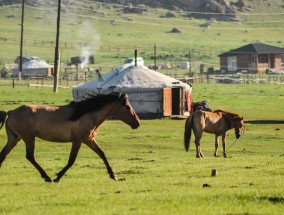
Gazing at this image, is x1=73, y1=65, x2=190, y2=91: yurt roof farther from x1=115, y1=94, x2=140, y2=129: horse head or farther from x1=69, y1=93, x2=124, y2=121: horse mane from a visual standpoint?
x1=69, y1=93, x2=124, y2=121: horse mane

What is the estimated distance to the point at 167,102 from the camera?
46.6 meters

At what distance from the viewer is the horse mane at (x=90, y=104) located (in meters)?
17.2

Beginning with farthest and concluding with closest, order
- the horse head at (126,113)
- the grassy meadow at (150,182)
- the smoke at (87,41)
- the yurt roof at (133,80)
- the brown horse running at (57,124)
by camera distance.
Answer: the smoke at (87,41)
the yurt roof at (133,80)
the horse head at (126,113)
the brown horse running at (57,124)
the grassy meadow at (150,182)

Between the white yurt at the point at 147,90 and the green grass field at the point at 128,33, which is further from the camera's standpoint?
the green grass field at the point at 128,33

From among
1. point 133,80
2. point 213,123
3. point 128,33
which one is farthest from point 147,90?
point 128,33

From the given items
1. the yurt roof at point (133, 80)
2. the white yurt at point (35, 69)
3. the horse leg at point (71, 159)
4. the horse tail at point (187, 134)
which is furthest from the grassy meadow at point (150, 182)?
the white yurt at point (35, 69)

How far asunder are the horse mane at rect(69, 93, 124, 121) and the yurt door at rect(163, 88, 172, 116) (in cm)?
2838

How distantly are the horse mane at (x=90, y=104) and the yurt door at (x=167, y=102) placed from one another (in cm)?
2838

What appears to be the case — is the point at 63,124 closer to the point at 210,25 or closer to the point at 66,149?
the point at 66,149

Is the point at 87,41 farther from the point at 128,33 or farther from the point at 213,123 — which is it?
the point at 213,123

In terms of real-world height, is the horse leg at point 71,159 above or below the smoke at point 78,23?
below

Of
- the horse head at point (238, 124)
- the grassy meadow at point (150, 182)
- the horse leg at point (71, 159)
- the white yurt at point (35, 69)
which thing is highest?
the white yurt at point (35, 69)

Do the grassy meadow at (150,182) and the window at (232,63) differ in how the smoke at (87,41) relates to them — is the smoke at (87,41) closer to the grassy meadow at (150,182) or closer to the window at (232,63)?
the window at (232,63)

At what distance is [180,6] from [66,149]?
5982 inches
